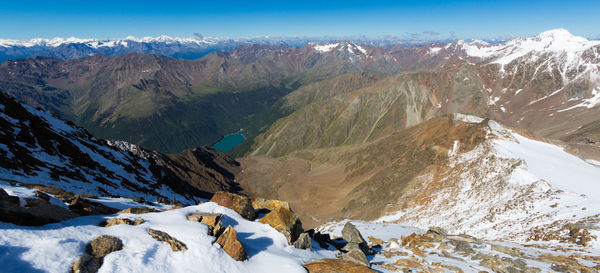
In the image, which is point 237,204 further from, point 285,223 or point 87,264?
point 87,264

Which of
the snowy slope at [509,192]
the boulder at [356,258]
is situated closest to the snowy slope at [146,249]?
the boulder at [356,258]

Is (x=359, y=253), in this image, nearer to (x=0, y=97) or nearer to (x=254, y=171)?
(x=0, y=97)

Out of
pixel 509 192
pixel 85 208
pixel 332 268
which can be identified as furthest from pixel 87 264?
pixel 509 192

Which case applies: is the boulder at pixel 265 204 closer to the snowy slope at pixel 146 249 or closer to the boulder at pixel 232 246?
the snowy slope at pixel 146 249

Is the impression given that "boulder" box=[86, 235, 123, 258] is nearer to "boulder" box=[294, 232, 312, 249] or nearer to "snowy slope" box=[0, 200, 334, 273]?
"snowy slope" box=[0, 200, 334, 273]

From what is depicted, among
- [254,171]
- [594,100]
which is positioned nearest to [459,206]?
[254,171]

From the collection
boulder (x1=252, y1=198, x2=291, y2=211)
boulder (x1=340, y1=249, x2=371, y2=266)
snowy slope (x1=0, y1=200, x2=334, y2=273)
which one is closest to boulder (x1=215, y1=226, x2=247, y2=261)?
snowy slope (x1=0, y1=200, x2=334, y2=273)
